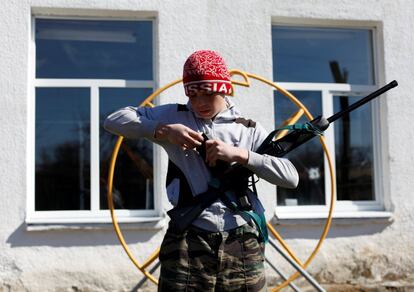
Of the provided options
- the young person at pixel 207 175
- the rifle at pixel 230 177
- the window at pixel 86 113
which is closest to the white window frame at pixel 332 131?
the window at pixel 86 113

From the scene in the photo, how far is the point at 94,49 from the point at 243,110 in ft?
4.84

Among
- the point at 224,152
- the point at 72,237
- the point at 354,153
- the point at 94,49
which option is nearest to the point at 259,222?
the point at 224,152

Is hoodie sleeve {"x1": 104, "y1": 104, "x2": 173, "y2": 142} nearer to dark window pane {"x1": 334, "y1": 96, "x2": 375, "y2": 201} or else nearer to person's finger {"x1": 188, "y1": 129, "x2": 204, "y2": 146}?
person's finger {"x1": 188, "y1": 129, "x2": 204, "y2": 146}

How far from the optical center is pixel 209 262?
226 centimetres

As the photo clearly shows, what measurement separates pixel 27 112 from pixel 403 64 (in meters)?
3.47

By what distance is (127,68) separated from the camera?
5.38 meters

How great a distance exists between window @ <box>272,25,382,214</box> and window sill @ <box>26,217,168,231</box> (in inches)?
49.2

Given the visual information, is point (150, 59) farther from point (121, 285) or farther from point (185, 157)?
point (185, 157)

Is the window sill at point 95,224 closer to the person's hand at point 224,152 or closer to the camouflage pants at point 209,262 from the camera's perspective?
the camouflage pants at point 209,262

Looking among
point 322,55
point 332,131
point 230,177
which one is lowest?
point 230,177

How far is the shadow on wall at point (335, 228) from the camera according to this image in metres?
5.26

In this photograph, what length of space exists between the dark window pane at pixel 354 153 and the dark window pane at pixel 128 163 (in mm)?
1841

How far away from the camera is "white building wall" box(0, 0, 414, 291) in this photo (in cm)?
491

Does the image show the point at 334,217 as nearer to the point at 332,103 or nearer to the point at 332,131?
the point at 332,131
